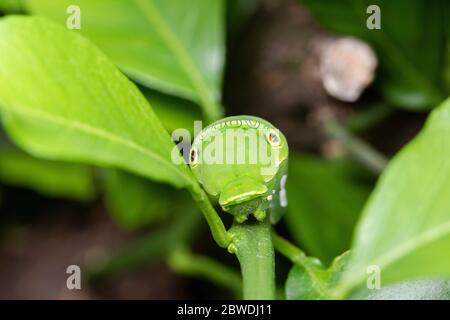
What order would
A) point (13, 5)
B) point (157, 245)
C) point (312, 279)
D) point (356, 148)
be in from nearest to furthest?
1. point (312, 279)
2. point (13, 5)
3. point (356, 148)
4. point (157, 245)

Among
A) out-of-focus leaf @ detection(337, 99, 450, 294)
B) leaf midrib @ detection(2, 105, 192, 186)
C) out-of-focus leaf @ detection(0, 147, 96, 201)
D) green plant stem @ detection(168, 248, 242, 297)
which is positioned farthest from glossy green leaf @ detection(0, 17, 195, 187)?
out-of-focus leaf @ detection(0, 147, 96, 201)

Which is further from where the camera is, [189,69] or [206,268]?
[206,268]

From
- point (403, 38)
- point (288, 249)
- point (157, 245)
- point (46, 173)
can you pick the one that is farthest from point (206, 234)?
point (288, 249)

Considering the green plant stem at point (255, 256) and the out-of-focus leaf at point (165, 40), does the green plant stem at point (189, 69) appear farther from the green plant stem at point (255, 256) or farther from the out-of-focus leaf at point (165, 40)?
the green plant stem at point (255, 256)

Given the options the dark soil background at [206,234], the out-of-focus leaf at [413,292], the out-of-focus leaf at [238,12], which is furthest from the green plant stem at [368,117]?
the out-of-focus leaf at [413,292]

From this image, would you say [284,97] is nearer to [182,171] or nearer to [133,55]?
[133,55]

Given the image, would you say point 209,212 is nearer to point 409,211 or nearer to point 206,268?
point 409,211

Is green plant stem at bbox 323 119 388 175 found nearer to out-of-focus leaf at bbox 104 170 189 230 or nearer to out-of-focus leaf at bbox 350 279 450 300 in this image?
out-of-focus leaf at bbox 104 170 189 230
